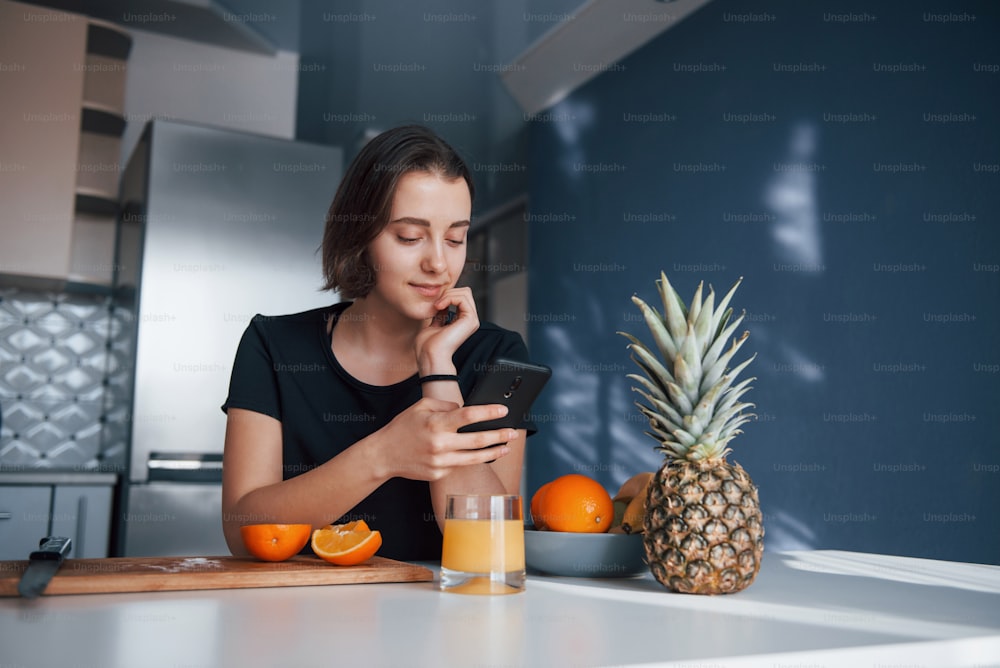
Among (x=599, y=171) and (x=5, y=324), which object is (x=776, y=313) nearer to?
(x=599, y=171)

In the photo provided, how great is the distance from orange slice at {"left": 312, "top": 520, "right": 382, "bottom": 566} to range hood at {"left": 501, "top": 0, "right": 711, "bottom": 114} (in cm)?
309

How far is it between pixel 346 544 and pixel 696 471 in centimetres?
46

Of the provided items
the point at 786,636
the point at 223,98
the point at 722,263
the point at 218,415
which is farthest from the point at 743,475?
the point at 223,98

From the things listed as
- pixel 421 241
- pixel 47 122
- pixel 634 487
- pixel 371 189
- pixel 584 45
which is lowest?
pixel 634 487

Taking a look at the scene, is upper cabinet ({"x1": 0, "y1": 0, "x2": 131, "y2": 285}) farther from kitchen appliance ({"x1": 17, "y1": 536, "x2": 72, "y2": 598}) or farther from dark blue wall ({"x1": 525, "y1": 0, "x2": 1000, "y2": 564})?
kitchen appliance ({"x1": 17, "y1": 536, "x2": 72, "y2": 598})

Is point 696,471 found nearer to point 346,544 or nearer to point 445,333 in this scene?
point 346,544

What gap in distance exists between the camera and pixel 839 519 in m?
2.74

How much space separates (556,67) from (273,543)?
357 cm

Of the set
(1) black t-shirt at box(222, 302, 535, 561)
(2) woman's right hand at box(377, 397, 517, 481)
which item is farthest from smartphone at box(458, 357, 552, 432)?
(1) black t-shirt at box(222, 302, 535, 561)

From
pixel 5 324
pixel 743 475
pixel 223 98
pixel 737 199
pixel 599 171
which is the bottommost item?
pixel 743 475

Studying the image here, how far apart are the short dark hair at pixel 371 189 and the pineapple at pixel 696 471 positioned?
71 centimetres

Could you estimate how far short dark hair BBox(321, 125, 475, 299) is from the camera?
159 centimetres

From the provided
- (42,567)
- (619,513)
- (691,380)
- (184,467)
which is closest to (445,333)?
(619,513)

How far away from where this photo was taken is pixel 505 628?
0.76m
